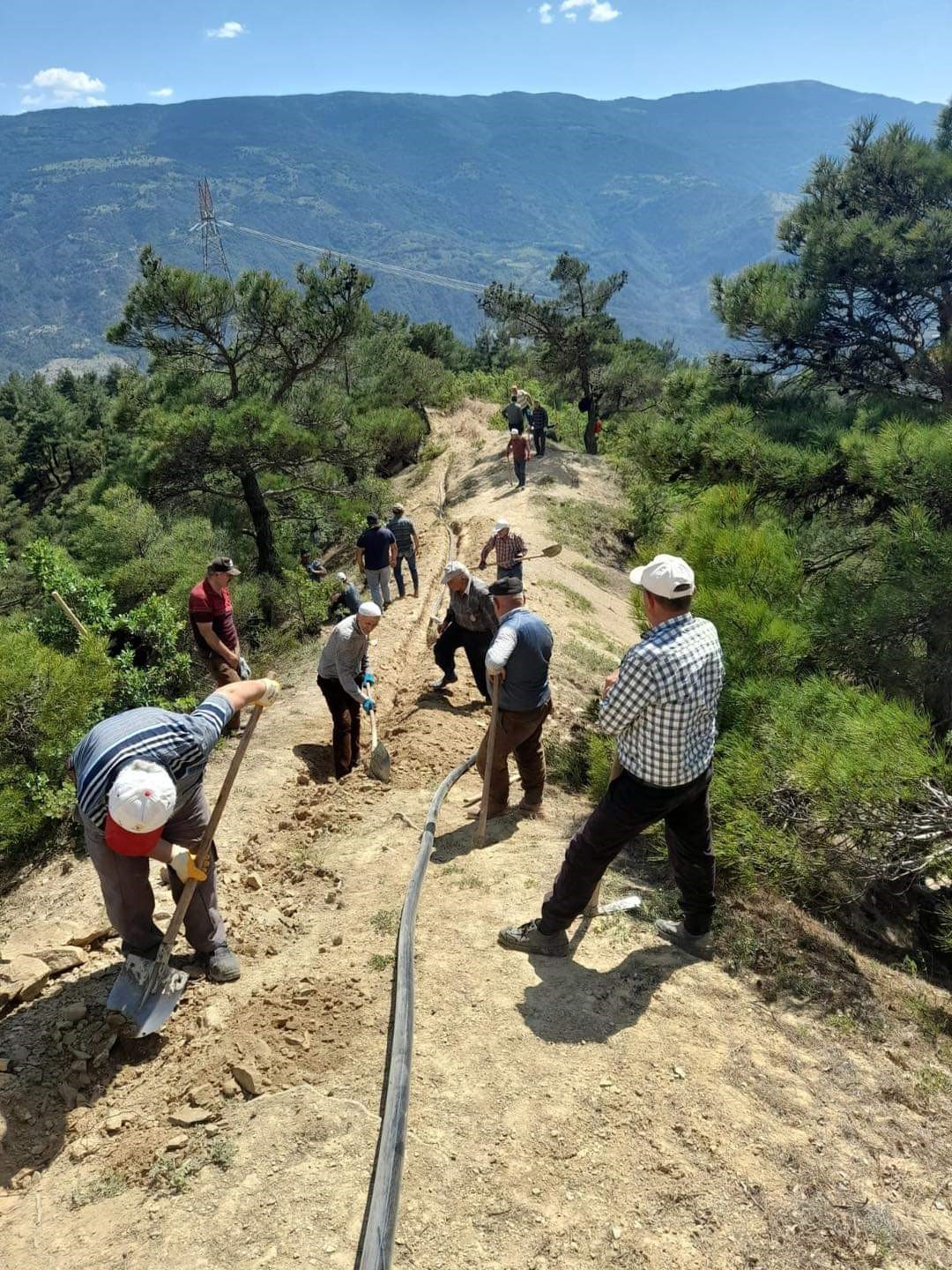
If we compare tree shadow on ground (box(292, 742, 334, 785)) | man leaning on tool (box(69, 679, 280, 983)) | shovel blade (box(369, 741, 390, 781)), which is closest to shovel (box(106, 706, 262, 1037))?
man leaning on tool (box(69, 679, 280, 983))

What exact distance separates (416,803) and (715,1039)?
3.19 m

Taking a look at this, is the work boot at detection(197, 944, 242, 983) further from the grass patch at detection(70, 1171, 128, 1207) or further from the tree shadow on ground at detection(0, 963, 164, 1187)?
the grass patch at detection(70, 1171, 128, 1207)

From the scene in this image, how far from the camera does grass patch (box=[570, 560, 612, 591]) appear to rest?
578 inches

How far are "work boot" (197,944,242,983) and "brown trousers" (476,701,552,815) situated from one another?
79.0 inches

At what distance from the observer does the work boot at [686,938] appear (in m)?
4.16

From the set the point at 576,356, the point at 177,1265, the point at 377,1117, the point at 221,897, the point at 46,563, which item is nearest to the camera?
the point at 177,1265

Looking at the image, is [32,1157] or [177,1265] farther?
[32,1157]

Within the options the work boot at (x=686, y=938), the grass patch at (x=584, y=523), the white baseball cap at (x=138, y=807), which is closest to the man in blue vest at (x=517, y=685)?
the work boot at (x=686, y=938)

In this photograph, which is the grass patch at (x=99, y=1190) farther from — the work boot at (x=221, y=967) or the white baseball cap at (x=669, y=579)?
the white baseball cap at (x=669, y=579)

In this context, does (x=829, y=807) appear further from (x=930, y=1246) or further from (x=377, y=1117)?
(x=377, y=1117)

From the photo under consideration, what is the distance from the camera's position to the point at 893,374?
272 inches

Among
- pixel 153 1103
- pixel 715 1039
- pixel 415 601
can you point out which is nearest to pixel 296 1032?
pixel 153 1103

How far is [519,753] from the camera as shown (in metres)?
5.64

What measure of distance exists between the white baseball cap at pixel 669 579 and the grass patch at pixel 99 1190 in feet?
11.0
